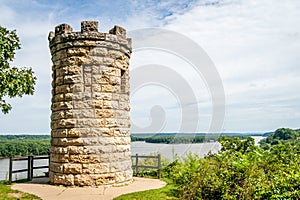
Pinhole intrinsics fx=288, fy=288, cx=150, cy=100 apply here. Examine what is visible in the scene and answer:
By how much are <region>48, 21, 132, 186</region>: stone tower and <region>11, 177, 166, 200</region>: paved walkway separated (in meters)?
0.33

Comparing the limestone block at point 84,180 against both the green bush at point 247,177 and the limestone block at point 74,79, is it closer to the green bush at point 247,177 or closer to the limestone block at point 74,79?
the green bush at point 247,177

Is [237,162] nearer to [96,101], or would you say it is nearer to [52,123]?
[96,101]

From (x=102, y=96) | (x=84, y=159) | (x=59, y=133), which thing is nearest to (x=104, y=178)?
(x=84, y=159)

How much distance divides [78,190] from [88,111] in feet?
8.26

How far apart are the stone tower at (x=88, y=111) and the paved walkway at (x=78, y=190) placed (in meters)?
0.33

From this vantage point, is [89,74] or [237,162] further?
[89,74]

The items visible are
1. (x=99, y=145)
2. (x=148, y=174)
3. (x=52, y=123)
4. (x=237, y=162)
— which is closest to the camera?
(x=237, y=162)

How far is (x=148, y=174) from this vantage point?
12961 millimetres

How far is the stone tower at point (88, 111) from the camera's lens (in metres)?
9.47

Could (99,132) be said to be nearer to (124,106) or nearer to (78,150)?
(78,150)

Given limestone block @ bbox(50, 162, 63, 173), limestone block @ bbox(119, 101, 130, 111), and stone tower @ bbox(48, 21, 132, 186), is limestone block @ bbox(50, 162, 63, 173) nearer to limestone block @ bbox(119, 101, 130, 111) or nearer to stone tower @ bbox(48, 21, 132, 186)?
stone tower @ bbox(48, 21, 132, 186)

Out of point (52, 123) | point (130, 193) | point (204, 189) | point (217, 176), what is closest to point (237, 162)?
point (217, 176)

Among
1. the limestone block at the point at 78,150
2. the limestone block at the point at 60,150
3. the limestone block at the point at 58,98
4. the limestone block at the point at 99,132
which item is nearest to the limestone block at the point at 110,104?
the limestone block at the point at 99,132

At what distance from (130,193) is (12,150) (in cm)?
2181
